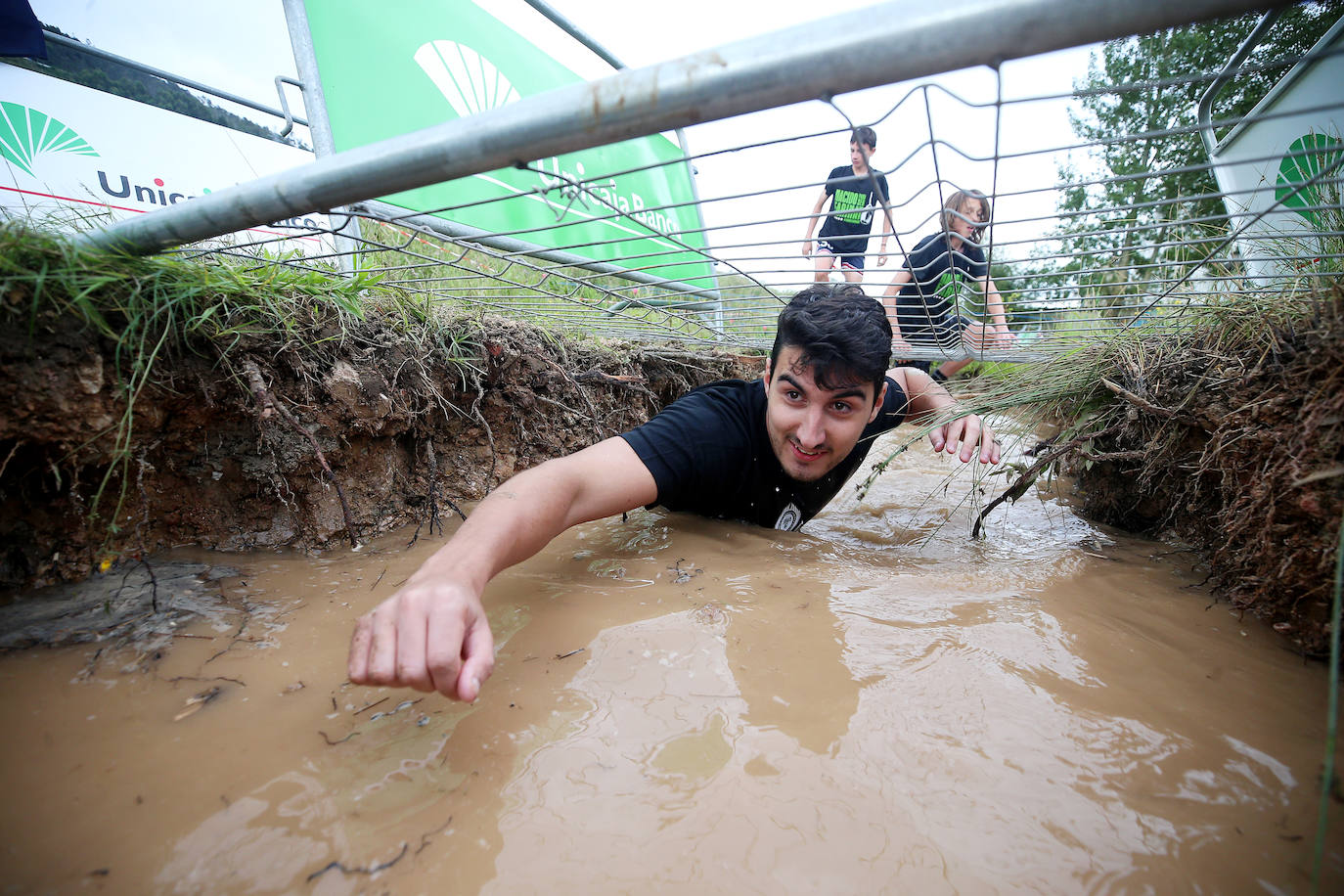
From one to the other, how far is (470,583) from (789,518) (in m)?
1.38

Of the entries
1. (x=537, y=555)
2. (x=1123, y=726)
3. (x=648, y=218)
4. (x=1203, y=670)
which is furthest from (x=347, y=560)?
(x=648, y=218)

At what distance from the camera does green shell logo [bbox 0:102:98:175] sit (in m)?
2.59

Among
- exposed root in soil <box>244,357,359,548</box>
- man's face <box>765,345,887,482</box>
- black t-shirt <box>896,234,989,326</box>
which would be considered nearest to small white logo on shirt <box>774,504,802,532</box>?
man's face <box>765,345,887,482</box>

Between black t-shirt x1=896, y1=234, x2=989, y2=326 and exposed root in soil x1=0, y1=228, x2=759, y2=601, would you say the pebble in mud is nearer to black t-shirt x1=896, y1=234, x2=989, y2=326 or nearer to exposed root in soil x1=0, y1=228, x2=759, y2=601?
exposed root in soil x1=0, y1=228, x2=759, y2=601

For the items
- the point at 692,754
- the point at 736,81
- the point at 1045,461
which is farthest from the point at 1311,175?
the point at 692,754

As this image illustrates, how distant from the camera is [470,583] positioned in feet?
3.26

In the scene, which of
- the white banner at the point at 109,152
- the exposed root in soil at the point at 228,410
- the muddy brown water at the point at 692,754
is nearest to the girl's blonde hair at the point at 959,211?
the muddy brown water at the point at 692,754

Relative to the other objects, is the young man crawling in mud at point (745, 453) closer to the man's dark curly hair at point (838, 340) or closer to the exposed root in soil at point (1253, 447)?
the man's dark curly hair at point (838, 340)

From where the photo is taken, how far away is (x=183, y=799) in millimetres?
773

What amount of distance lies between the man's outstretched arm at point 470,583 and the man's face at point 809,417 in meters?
0.63

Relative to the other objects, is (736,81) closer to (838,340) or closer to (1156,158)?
(838,340)

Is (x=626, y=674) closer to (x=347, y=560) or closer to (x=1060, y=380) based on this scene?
(x=347, y=560)

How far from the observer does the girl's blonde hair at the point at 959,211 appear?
1.38 m

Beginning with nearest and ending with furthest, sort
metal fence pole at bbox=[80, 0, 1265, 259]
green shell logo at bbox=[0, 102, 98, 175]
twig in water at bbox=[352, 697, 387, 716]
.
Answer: metal fence pole at bbox=[80, 0, 1265, 259] → twig in water at bbox=[352, 697, 387, 716] → green shell logo at bbox=[0, 102, 98, 175]
